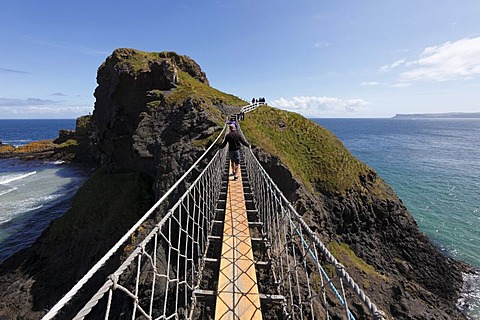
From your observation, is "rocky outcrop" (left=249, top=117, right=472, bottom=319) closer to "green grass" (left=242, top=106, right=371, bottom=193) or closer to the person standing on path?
"green grass" (left=242, top=106, right=371, bottom=193)

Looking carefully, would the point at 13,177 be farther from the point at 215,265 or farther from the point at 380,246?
the point at 380,246

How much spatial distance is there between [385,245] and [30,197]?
33479mm

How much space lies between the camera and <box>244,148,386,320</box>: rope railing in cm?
240

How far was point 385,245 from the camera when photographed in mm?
16547

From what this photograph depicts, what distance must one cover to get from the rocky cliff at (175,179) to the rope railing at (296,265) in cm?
399

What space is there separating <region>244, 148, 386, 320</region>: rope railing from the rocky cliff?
399 centimetres

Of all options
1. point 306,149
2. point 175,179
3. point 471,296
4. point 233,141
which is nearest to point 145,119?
point 175,179

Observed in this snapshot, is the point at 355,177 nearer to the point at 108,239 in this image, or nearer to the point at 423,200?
the point at 423,200

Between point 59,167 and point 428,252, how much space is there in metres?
48.8

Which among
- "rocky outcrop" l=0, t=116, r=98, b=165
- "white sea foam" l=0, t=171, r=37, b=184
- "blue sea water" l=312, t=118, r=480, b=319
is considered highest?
"rocky outcrop" l=0, t=116, r=98, b=165

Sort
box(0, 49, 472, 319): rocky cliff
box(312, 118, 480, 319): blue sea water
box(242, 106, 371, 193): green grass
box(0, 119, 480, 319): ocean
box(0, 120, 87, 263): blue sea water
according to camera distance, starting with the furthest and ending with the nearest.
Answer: box(0, 120, 87, 263): blue sea water, box(0, 119, 480, 319): ocean, box(312, 118, 480, 319): blue sea water, box(242, 106, 371, 193): green grass, box(0, 49, 472, 319): rocky cliff

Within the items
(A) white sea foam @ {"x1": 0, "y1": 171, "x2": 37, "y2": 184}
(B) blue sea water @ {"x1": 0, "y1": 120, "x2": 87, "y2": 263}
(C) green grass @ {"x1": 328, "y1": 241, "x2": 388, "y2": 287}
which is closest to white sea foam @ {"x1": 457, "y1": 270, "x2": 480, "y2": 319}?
(C) green grass @ {"x1": 328, "y1": 241, "x2": 388, "y2": 287}

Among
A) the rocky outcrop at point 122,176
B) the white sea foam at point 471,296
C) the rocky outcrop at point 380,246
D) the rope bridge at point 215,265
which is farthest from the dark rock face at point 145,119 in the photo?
the white sea foam at point 471,296

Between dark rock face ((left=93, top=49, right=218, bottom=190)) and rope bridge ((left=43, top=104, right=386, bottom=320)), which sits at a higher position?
dark rock face ((left=93, top=49, right=218, bottom=190))
